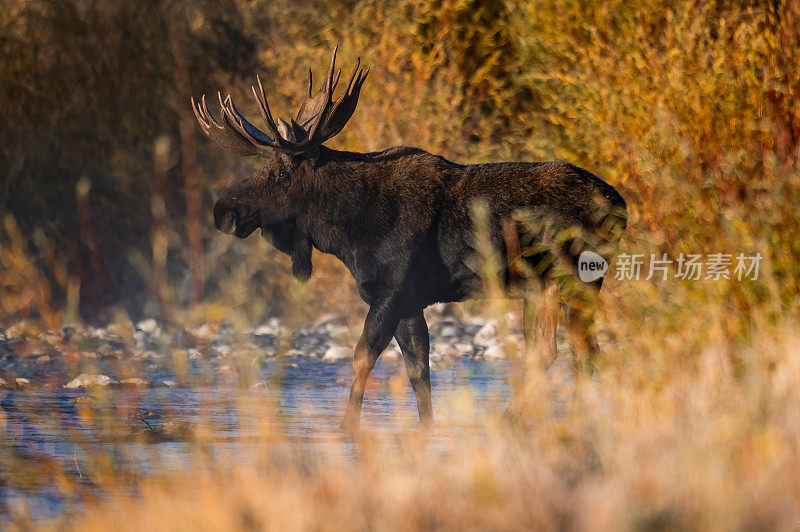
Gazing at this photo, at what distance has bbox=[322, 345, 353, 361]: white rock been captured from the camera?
11.9 m

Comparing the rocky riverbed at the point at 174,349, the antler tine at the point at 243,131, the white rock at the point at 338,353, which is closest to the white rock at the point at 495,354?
the rocky riverbed at the point at 174,349

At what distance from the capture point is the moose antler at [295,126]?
8219mm

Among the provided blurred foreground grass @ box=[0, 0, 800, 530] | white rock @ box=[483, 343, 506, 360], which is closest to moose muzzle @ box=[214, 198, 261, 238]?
blurred foreground grass @ box=[0, 0, 800, 530]

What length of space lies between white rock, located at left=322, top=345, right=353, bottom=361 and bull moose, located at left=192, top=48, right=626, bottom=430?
3499mm

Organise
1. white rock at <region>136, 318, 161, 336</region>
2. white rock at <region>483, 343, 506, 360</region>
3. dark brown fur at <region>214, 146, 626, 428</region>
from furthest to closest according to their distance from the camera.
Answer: white rock at <region>136, 318, 161, 336</region>
white rock at <region>483, 343, 506, 360</region>
dark brown fur at <region>214, 146, 626, 428</region>

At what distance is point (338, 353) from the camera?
12000 mm

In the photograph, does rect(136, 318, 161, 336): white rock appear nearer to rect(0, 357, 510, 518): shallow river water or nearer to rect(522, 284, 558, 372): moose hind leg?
rect(0, 357, 510, 518): shallow river water

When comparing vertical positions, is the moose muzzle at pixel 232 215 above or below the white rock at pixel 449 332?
above

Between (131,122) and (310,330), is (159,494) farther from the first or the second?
(131,122)

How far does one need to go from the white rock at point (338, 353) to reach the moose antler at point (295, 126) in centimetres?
361

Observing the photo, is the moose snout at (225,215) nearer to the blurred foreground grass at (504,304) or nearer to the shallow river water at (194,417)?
the blurred foreground grass at (504,304)

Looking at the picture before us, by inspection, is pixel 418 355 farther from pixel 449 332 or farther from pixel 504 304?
pixel 449 332

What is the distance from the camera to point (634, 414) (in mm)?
5430

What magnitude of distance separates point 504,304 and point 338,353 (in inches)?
261
